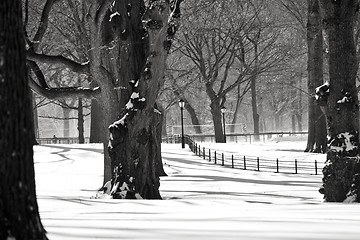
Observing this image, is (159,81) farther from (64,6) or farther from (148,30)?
(64,6)

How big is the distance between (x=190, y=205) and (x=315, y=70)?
22.1 meters

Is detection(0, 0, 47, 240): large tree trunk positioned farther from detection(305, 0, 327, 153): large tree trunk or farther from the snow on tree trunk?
detection(305, 0, 327, 153): large tree trunk

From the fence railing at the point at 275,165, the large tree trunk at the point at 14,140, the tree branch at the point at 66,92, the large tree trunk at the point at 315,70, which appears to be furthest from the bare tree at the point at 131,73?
the large tree trunk at the point at 315,70

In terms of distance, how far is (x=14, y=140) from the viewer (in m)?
4.66

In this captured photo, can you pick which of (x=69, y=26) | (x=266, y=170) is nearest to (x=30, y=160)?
(x=266, y=170)

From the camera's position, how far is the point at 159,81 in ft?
45.9

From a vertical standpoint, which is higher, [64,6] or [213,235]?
[64,6]

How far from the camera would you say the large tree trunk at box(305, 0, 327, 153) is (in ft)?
98.5

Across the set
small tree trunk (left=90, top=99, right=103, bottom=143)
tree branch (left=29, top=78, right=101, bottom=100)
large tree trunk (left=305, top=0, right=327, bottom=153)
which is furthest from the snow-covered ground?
large tree trunk (left=305, top=0, right=327, bottom=153)

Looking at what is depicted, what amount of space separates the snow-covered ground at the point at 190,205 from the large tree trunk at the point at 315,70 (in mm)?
4563

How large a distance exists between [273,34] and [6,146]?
147ft

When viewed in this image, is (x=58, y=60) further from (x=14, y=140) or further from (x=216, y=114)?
(x=216, y=114)

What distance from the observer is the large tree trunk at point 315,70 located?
3003 cm

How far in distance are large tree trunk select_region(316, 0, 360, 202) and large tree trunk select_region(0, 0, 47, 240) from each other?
8.85 meters
